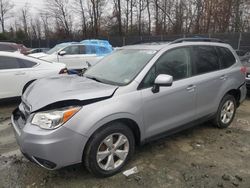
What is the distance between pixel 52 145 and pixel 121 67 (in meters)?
1.61

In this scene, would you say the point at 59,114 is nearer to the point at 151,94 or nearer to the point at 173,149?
the point at 151,94

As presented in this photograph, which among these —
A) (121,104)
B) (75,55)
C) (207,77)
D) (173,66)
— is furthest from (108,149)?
(75,55)

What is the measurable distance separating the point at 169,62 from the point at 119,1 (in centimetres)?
3406

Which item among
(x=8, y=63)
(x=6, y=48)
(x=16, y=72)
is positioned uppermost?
(x=6, y=48)

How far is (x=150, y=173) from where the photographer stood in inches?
126

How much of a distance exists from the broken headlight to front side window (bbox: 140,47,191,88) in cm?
103

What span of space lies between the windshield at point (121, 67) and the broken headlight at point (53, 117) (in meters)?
0.84

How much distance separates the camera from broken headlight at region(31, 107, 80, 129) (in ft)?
8.62

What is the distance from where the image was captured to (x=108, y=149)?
3.02m

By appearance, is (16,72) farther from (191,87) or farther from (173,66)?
(191,87)

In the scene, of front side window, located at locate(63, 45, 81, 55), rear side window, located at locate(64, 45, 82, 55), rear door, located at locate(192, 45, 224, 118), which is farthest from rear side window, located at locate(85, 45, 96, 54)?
rear door, located at locate(192, 45, 224, 118)

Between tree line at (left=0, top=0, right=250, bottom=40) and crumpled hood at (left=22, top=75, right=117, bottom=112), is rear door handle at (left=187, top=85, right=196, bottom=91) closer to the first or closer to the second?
crumpled hood at (left=22, top=75, right=117, bottom=112)

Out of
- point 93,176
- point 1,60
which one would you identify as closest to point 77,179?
point 93,176

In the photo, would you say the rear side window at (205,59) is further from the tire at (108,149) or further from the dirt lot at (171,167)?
the tire at (108,149)
